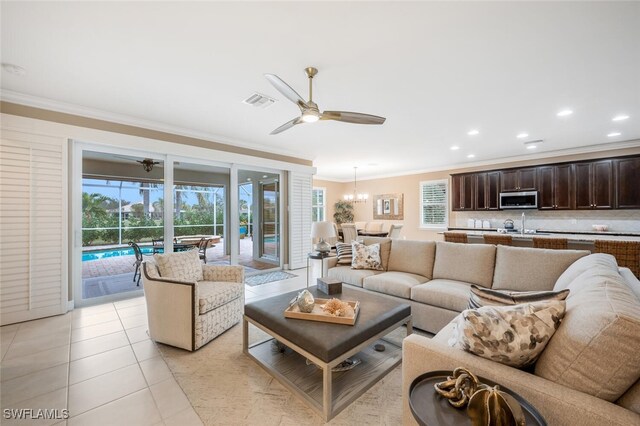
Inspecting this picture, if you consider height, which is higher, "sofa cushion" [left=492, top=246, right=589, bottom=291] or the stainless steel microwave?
the stainless steel microwave

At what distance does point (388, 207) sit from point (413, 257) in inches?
218

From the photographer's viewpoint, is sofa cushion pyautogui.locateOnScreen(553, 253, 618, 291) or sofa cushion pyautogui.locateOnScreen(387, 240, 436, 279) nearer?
sofa cushion pyautogui.locateOnScreen(553, 253, 618, 291)

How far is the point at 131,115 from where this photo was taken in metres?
3.78

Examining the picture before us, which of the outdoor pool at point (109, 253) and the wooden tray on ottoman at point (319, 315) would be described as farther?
the outdoor pool at point (109, 253)

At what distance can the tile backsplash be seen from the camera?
5234 mm

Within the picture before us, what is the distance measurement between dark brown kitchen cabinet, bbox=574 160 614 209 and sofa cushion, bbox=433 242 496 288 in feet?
13.6

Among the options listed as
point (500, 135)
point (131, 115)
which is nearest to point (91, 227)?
point (131, 115)

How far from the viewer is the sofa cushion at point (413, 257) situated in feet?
11.3

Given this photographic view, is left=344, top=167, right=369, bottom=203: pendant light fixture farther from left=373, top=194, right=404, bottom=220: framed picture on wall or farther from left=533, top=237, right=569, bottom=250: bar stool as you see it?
left=533, top=237, right=569, bottom=250: bar stool

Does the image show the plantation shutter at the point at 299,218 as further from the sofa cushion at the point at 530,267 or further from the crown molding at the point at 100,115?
the sofa cushion at the point at 530,267

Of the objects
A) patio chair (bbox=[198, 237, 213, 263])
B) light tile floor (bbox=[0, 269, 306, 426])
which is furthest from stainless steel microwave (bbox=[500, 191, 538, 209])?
light tile floor (bbox=[0, 269, 306, 426])

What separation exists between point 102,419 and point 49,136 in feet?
11.2

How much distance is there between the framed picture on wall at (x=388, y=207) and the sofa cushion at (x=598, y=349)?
24.5 feet

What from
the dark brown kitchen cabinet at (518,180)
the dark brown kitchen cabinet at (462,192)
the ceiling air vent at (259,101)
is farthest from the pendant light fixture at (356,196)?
the ceiling air vent at (259,101)
